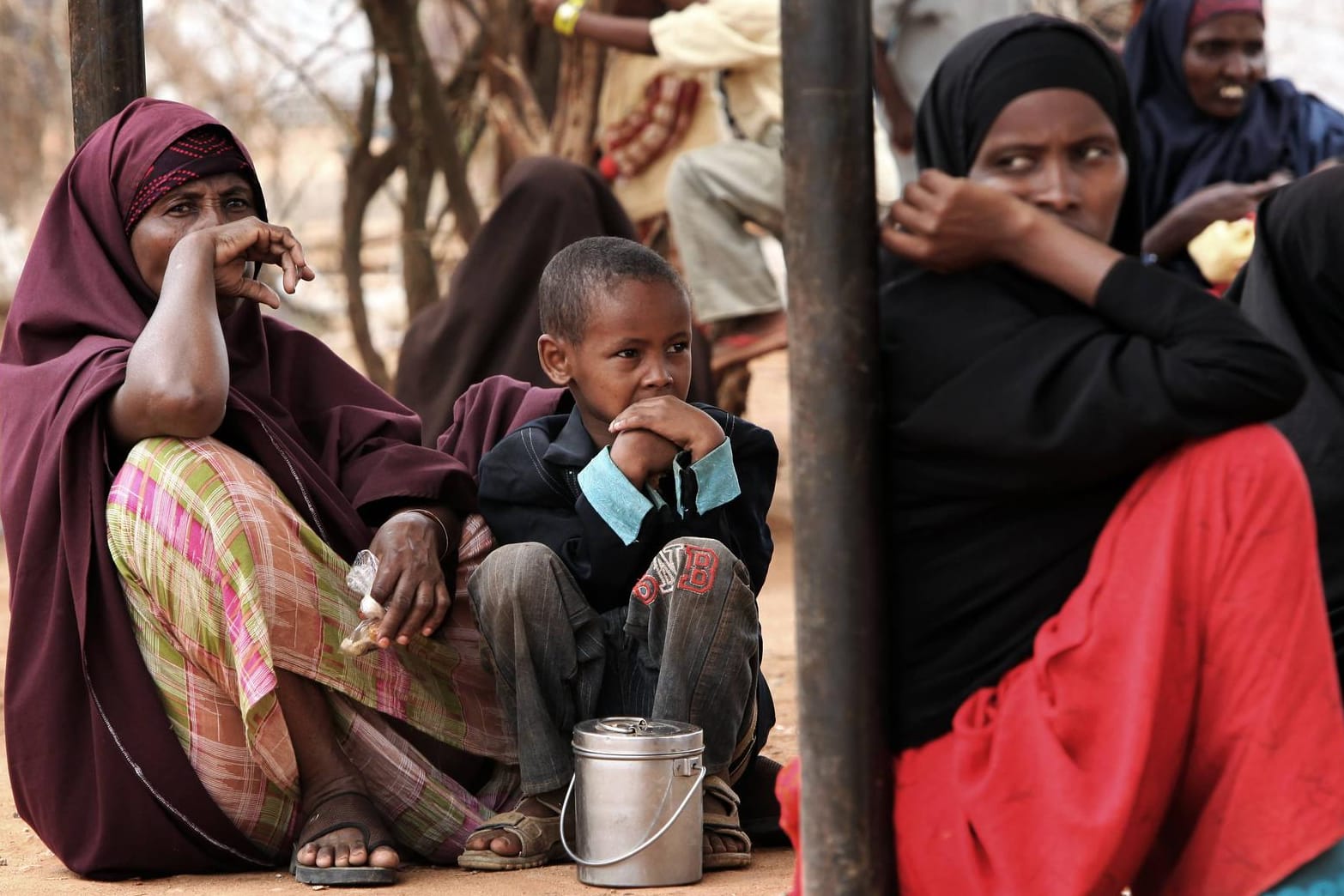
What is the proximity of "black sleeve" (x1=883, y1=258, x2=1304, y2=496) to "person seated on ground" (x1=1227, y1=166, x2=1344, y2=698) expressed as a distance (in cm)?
82

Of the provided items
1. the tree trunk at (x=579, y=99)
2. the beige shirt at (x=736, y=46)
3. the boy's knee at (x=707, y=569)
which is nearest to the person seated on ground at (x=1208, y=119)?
the beige shirt at (x=736, y=46)

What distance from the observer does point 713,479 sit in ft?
10.2

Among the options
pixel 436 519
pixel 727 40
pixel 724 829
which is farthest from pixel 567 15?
pixel 724 829

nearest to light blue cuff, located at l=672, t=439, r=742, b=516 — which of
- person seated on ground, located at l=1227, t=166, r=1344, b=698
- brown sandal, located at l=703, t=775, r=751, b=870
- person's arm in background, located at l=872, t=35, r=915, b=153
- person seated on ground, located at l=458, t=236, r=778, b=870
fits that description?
person seated on ground, located at l=458, t=236, r=778, b=870

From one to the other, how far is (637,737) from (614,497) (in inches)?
17.6

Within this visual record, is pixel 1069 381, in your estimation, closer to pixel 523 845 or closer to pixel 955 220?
pixel 955 220

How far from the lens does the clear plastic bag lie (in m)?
3.11

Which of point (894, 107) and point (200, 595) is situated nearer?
point (200, 595)

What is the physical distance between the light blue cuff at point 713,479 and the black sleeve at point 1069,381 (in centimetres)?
72

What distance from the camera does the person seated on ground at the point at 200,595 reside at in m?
3.10

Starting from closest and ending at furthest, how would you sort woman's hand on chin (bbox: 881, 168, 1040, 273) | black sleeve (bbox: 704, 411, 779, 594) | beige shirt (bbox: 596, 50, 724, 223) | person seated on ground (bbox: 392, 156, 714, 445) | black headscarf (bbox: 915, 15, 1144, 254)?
woman's hand on chin (bbox: 881, 168, 1040, 273), black headscarf (bbox: 915, 15, 1144, 254), black sleeve (bbox: 704, 411, 779, 594), person seated on ground (bbox: 392, 156, 714, 445), beige shirt (bbox: 596, 50, 724, 223)

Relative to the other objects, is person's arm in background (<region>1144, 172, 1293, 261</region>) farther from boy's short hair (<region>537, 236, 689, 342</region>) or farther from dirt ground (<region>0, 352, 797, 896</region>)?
dirt ground (<region>0, 352, 797, 896</region>)

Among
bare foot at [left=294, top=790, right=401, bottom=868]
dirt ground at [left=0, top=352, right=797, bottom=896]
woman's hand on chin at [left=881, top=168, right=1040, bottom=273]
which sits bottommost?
dirt ground at [left=0, top=352, right=797, bottom=896]

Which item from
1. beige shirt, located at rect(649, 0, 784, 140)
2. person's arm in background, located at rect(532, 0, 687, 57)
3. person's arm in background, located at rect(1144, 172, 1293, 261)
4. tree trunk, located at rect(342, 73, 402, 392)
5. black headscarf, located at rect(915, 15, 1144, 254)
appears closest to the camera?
black headscarf, located at rect(915, 15, 1144, 254)
